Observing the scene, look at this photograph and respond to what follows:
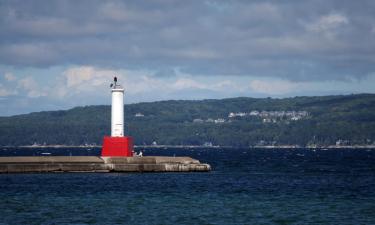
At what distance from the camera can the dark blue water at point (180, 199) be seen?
2259 inches

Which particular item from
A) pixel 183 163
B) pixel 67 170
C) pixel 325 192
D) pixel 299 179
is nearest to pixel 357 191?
pixel 325 192

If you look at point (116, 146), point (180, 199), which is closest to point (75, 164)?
point (116, 146)

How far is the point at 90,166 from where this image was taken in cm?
9662

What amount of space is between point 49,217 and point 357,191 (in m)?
33.9

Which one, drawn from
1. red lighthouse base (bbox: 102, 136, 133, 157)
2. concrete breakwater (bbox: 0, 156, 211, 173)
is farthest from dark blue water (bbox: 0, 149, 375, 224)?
red lighthouse base (bbox: 102, 136, 133, 157)

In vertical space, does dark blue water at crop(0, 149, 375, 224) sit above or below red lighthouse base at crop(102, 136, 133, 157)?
below

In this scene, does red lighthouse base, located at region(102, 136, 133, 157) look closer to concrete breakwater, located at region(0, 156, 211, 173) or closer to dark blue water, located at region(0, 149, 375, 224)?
concrete breakwater, located at region(0, 156, 211, 173)

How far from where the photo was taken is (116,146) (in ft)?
315

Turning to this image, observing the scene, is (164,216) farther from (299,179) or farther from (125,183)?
(299,179)

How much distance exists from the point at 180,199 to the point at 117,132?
26983 millimetres

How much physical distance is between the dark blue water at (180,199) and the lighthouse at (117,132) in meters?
2.82

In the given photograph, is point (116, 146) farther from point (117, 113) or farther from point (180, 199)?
point (180, 199)

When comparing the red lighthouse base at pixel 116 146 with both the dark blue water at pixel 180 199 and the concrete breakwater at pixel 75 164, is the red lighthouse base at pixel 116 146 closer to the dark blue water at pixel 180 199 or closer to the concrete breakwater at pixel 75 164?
the concrete breakwater at pixel 75 164

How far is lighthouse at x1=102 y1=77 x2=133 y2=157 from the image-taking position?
95812mm
